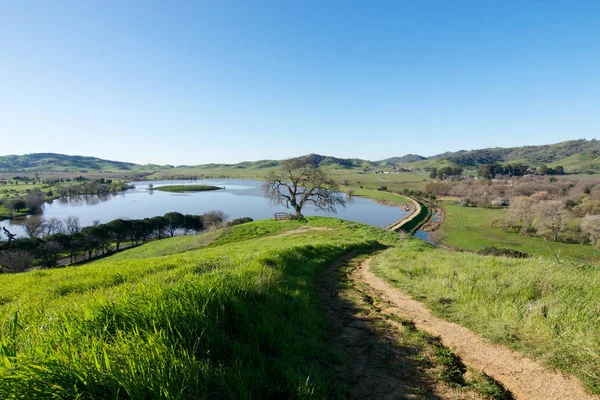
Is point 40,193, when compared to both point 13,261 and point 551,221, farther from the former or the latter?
point 551,221

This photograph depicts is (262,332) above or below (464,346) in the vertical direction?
above

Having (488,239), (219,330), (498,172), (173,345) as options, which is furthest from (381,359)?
(498,172)

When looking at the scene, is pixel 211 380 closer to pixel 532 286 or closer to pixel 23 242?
pixel 532 286

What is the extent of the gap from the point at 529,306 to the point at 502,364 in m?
2.02

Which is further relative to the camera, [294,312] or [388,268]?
[388,268]

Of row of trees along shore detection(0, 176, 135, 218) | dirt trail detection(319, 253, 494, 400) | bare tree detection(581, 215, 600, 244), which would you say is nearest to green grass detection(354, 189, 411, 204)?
bare tree detection(581, 215, 600, 244)

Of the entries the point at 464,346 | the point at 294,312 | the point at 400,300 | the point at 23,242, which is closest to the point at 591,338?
the point at 464,346

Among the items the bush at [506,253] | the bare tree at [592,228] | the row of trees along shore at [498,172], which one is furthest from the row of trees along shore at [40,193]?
the row of trees along shore at [498,172]

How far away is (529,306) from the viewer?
221 inches

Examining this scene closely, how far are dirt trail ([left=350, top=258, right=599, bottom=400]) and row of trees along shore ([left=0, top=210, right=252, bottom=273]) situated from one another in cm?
5224

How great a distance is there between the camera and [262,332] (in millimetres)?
4113

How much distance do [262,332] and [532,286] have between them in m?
6.76

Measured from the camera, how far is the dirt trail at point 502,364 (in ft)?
12.0

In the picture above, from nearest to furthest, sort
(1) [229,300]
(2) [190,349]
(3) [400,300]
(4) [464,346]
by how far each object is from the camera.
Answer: (2) [190,349] → (1) [229,300] → (4) [464,346] → (3) [400,300]
